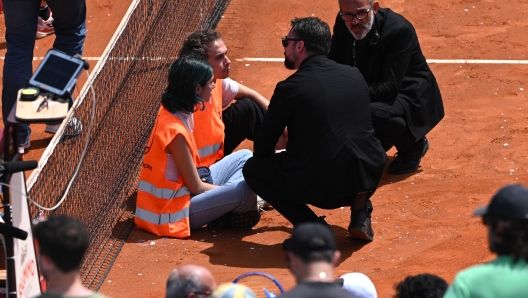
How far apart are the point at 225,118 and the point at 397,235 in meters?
1.75

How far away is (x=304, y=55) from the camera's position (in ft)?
21.4

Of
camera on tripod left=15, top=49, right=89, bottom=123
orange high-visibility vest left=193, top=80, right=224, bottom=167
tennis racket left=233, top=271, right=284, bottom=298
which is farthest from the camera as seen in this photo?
orange high-visibility vest left=193, top=80, right=224, bottom=167

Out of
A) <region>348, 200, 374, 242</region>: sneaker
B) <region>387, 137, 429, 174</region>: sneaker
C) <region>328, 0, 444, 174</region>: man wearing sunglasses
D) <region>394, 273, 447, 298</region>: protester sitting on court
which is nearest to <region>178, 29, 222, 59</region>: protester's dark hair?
<region>328, 0, 444, 174</region>: man wearing sunglasses

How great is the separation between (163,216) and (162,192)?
0.19 metres

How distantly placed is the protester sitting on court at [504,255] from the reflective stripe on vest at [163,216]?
3390 mm

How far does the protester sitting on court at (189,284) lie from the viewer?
4.02 meters

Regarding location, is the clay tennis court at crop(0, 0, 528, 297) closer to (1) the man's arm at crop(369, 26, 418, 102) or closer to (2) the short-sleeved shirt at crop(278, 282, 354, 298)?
(1) the man's arm at crop(369, 26, 418, 102)

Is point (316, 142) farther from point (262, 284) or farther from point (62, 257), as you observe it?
point (62, 257)

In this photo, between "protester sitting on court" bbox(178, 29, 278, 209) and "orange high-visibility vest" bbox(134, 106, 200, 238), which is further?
"protester sitting on court" bbox(178, 29, 278, 209)

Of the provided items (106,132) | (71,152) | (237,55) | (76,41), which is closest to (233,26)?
(237,55)

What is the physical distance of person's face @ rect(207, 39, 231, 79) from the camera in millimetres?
7051

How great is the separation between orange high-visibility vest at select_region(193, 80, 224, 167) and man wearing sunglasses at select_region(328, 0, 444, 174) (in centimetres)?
124

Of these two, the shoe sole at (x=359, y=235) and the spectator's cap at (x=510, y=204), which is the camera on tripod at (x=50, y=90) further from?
the shoe sole at (x=359, y=235)

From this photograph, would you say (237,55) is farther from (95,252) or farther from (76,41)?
(95,252)
